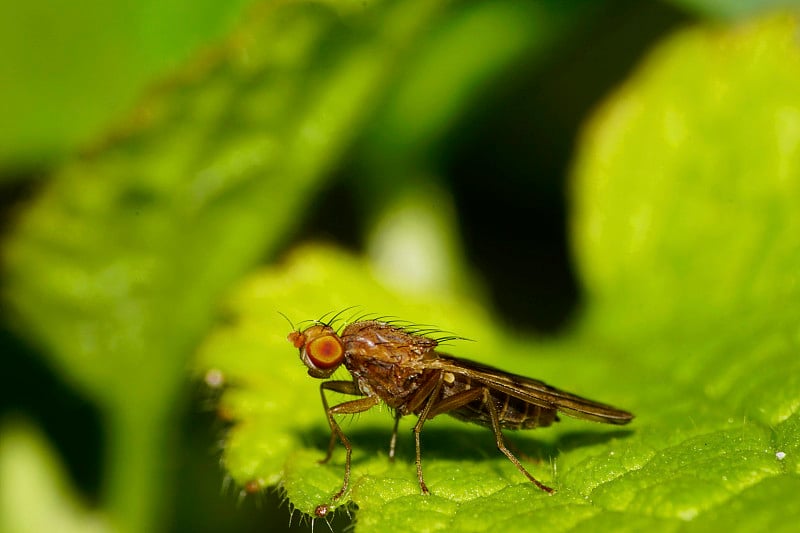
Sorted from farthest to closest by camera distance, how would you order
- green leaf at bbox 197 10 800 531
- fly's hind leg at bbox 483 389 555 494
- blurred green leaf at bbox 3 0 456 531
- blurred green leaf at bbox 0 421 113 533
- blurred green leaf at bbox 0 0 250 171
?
blurred green leaf at bbox 0 0 250 171 → blurred green leaf at bbox 0 421 113 533 → blurred green leaf at bbox 3 0 456 531 → fly's hind leg at bbox 483 389 555 494 → green leaf at bbox 197 10 800 531

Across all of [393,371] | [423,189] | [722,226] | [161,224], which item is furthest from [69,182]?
[722,226]

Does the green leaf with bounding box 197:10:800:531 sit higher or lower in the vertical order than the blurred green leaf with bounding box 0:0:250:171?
lower

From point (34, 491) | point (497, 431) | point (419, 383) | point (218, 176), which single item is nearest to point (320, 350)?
point (419, 383)

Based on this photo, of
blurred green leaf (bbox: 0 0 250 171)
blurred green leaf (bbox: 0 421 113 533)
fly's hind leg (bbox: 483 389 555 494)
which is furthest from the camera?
blurred green leaf (bbox: 0 0 250 171)

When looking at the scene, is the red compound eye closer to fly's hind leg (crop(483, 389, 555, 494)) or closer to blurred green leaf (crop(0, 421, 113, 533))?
fly's hind leg (crop(483, 389, 555, 494))

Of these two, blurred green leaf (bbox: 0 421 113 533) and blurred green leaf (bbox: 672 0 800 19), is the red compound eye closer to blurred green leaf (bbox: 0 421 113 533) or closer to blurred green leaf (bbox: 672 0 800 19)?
blurred green leaf (bbox: 0 421 113 533)

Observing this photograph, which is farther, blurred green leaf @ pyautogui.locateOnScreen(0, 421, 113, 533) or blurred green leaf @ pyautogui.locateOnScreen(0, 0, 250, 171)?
blurred green leaf @ pyautogui.locateOnScreen(0, 0, 250, 171)

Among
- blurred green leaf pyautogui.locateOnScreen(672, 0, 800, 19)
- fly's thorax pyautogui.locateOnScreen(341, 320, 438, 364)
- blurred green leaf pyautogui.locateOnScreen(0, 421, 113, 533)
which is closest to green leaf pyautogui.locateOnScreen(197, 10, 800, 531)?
blurred green leaf pyautogui.locateOnScreen(672, 0, 800, 19)

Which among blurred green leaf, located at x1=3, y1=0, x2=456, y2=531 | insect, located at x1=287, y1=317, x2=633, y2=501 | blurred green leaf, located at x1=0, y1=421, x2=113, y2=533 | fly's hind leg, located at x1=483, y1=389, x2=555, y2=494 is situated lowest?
fly's hind leg, located at x1=483, y1=389, x2=555, y2=494

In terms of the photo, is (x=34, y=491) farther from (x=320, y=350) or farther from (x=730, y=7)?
(x=730, y=7)
